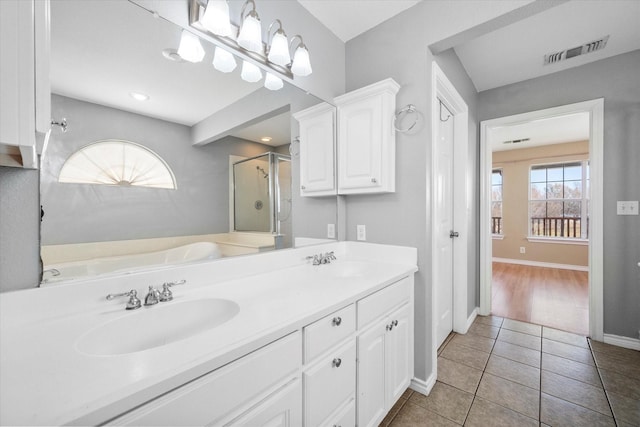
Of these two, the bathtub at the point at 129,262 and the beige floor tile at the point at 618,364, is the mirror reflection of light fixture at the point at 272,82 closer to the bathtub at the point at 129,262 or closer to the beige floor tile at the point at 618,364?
the bathtub at the point at 129,262

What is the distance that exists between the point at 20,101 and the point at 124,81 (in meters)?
0.56

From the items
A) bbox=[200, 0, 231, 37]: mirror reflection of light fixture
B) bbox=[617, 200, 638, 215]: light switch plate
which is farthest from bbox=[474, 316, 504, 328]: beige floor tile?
bbox=[200, 0, 231, 37]: mirror reflection of light fixture

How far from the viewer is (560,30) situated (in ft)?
6.49

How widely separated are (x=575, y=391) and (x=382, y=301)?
1.53m

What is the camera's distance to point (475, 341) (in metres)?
2.32

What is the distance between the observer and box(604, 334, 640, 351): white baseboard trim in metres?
2.13

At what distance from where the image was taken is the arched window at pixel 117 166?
91cm

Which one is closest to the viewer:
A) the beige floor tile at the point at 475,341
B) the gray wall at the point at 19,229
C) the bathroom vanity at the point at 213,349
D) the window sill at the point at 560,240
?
the bathroom vanity at the point at 213,349

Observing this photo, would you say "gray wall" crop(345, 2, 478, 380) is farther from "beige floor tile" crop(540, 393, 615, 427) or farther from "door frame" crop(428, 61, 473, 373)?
"door frame" crop(428, 61, 473, 373)

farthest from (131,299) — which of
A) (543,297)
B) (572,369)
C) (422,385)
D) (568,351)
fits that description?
(543,297)

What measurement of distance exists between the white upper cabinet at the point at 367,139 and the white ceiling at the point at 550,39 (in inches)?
45.1

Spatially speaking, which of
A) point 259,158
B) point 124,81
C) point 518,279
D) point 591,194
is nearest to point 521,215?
point 518,279

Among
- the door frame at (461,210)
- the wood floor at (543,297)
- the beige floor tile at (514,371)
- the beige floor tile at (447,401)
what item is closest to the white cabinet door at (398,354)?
the beige floor tile at (447,401)

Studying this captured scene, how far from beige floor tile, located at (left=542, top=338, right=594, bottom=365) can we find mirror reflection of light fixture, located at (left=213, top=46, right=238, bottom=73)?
3091 mm
